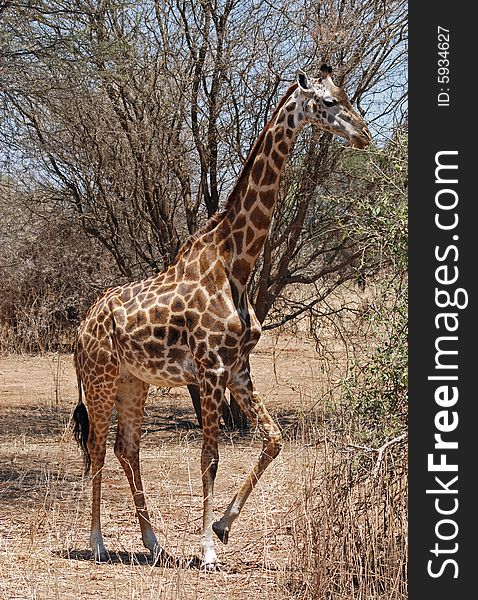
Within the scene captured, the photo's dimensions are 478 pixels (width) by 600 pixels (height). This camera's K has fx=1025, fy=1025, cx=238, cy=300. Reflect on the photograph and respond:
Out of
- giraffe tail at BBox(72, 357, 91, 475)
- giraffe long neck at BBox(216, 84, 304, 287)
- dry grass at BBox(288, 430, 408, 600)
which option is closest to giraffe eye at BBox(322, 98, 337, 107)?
giraffe long neck at BBox(216, 84, 304, 287)

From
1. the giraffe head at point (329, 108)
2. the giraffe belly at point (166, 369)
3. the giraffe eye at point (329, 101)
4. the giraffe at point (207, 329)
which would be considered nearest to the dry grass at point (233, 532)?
the giraffe at point (207, 329)

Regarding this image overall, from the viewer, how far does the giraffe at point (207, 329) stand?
6293mm

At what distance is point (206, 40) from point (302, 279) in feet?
8.90

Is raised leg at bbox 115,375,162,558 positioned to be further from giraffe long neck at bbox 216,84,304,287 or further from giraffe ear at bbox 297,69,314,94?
giraffe ear at bbox 297,69,314,94

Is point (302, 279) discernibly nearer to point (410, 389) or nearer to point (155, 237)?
point (155, 237)

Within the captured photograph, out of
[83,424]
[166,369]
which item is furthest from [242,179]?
[83,424]

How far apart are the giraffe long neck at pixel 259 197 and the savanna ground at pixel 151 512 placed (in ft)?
3.45

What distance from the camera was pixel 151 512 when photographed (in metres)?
7.31

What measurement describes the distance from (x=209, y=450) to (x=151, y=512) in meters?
1.22

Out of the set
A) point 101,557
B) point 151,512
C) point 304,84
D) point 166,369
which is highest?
point 304,84

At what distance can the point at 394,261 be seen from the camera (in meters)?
5.55

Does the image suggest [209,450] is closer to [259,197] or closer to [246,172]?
[259,197]

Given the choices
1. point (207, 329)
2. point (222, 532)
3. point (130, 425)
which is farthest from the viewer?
point (130, 425)

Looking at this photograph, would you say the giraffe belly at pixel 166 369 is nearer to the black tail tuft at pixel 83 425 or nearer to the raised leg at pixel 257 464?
the raised leg at pixel 257 464
